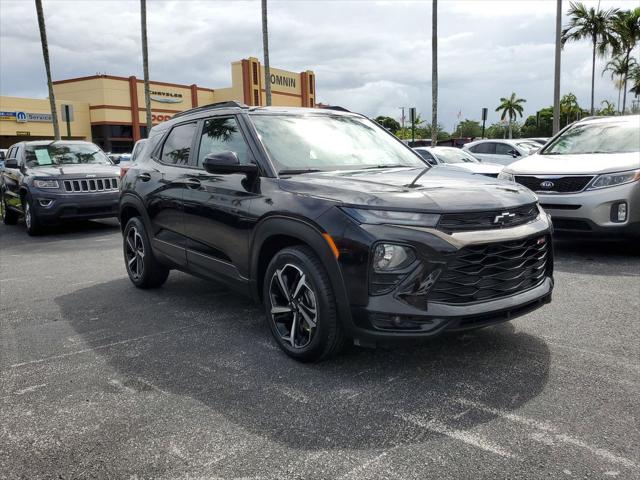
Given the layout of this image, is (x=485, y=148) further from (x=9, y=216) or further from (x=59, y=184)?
(x=9, y=216)

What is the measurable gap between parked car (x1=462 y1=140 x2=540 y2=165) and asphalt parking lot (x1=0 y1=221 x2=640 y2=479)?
12.7 meters

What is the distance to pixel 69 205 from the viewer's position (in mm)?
10805

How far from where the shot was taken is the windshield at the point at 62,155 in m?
11.7

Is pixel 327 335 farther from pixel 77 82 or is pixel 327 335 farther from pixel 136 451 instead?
pixel 77 82

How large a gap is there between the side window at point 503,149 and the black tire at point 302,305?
1520 cm

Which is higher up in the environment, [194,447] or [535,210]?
[535,210]

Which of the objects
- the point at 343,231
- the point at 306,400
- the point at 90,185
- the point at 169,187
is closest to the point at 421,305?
the point at 343,231

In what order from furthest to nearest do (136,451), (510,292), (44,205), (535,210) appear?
(44,205) → (535,210) → (510,292) → (136,451)

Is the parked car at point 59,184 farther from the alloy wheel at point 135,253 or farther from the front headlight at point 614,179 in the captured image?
the front headlight at point 614,179

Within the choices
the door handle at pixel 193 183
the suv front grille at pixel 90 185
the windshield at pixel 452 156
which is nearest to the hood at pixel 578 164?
the door handle at pixel 193 183

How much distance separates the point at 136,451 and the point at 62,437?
0.46m

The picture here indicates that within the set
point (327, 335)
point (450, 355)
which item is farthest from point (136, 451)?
point (450, 355)

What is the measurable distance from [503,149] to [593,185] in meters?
11.3

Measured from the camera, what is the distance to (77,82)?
152ft
